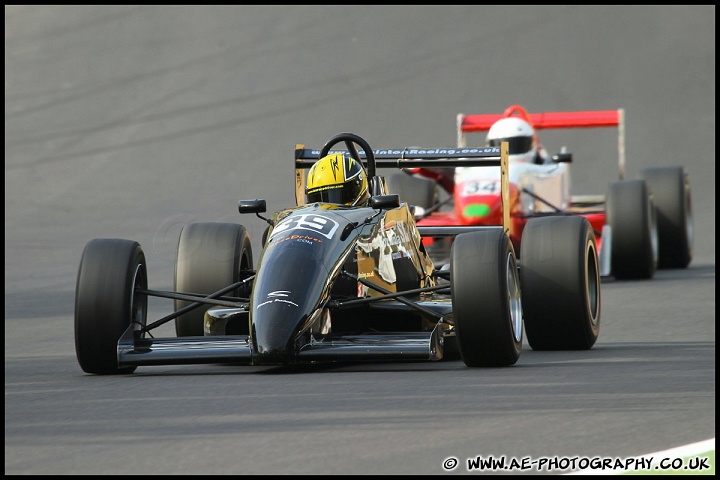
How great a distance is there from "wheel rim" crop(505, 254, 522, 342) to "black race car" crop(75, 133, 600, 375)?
1 centimetres

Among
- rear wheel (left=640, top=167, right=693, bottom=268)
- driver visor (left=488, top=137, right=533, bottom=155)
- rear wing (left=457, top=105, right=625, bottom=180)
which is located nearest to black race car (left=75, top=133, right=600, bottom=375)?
driver visor (left=488, top=137, right=533, bottom=155)

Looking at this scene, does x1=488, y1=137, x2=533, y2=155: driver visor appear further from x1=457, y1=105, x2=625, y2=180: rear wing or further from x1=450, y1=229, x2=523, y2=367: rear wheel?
x1=450, y1=229, x2=523, y2=367: rear wheel

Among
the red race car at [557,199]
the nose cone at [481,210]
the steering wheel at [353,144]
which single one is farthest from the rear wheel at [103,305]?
the nose cone at [481,210]

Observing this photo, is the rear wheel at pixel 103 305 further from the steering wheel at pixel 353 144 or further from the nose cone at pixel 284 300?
the steering wheel at pixel 353 144

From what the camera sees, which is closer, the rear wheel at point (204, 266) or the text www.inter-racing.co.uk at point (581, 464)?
the text www.inter-racing.co.uk at point (581, 464)

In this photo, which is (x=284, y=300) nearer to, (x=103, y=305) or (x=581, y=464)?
(x=103, y=305)

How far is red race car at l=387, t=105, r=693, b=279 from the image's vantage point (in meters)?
15.2

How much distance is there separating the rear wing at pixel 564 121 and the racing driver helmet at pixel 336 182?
23.8ft

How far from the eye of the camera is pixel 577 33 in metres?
32.0

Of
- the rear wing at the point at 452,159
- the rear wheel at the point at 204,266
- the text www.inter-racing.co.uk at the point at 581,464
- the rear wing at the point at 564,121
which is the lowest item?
the text www.inter-racing.co.uk at the point at 581,464

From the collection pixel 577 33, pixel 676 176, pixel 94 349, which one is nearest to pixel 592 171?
pixel 577 33

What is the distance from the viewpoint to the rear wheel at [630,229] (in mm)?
15078

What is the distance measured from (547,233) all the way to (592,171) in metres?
16.5

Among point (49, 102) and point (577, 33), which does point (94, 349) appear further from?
point (577, 33)
